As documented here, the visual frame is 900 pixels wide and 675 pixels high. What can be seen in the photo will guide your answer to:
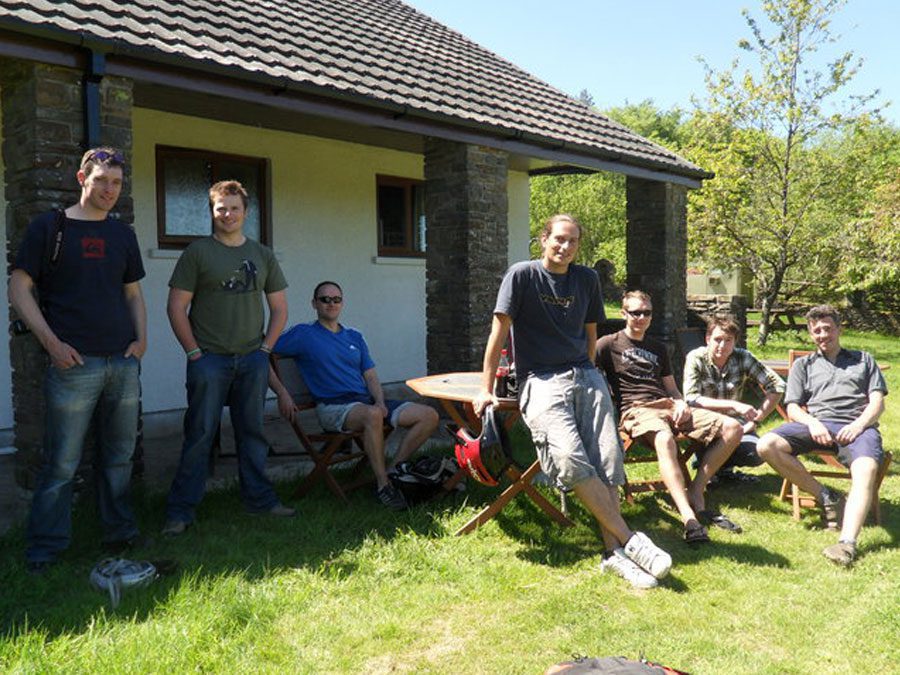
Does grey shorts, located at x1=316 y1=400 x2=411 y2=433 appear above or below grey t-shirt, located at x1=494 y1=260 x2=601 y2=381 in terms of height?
below

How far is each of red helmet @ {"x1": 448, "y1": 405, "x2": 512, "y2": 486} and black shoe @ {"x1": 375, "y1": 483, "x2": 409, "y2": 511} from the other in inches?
19.2

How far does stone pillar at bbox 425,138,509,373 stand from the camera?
717 cm

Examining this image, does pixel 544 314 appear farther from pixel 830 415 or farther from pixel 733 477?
pixel 733 477

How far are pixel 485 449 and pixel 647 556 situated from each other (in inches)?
40.1

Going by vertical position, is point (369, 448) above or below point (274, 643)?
above

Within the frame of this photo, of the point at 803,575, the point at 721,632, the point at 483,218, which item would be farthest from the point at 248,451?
the point at 483,218

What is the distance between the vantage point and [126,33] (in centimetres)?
491

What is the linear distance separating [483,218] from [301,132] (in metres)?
2.42

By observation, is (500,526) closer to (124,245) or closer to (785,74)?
(124,245)

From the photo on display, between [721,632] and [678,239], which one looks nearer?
[721,632]

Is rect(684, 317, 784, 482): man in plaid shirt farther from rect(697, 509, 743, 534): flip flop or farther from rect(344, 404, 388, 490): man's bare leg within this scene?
rect(344, 404, 388, 490): man's bare leg

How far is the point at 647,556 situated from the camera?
3.69m

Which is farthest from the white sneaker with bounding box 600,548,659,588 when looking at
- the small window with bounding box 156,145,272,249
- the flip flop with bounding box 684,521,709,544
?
the small window with bounding box 156,145,272,249

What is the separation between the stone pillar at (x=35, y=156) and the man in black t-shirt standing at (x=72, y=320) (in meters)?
0.95
